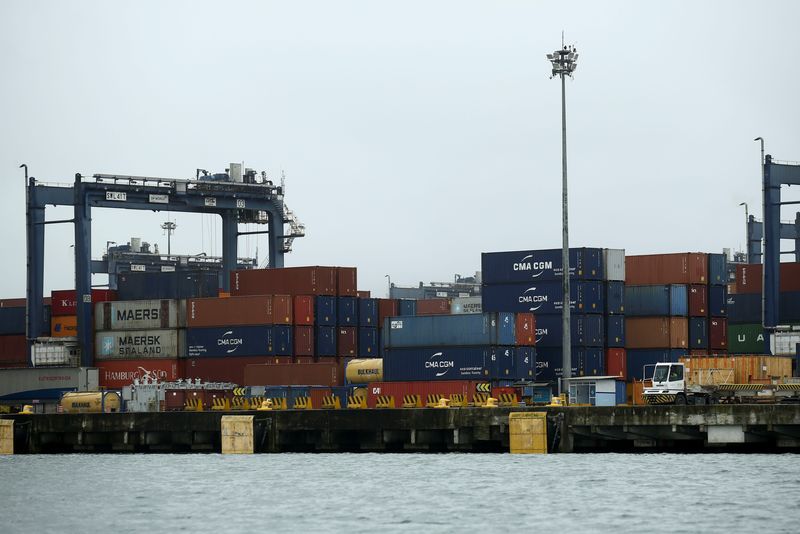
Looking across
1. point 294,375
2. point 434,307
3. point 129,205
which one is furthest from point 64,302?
point 434,307

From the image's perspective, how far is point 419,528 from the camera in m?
41.3

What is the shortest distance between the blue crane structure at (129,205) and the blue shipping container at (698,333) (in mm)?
34791

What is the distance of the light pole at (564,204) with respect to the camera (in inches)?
2542

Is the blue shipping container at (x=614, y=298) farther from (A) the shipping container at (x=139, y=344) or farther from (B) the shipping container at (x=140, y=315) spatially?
(A) the shipping container at (x=139, y=344)

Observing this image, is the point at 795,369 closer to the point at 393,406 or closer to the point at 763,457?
the point at 763,457

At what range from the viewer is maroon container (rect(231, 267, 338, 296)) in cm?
8856

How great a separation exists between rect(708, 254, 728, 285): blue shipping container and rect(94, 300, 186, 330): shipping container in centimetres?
3141

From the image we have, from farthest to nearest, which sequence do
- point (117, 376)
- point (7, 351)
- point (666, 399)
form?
point (7, 351)
point (117, 376)
point (666, 399)

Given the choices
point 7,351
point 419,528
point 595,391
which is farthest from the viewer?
point 7,351

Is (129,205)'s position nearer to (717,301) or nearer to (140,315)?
(140,315)

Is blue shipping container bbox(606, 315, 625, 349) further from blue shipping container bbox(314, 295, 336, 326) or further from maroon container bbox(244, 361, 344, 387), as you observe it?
blue shipping container bbox(314, 295, 336, 326)

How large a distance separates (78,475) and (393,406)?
17735 mm

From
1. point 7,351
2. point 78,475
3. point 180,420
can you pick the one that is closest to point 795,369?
point 180,420

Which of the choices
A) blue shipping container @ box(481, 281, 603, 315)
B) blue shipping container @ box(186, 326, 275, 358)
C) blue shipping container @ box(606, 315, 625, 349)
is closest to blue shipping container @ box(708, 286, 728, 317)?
blue shipping container @ box(606, 315, 625, 349)
